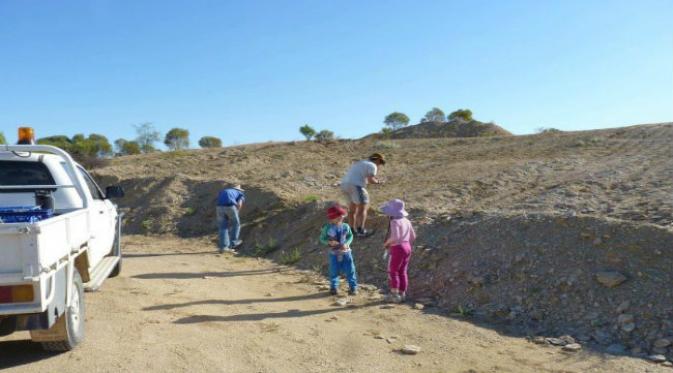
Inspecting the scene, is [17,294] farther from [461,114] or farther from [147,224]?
[461,114]

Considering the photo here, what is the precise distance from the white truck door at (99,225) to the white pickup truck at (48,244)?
0.03ft

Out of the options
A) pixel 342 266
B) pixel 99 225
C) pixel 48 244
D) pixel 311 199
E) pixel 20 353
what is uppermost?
pixel 48 244

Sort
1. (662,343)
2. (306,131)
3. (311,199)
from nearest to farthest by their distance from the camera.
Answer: (662,343), (311,199), (306,131)

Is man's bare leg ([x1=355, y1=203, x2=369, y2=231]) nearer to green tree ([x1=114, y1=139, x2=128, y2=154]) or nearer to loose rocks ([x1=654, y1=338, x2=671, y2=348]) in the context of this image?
loose rocks ([x1=654, y1=338, x2=671, y2=348])

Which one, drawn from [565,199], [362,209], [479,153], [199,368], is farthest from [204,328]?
[479,153]

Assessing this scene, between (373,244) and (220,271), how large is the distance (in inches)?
105

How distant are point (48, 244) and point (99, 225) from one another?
8.28ft

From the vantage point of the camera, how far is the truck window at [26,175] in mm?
6113

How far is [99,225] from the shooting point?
21.2 ft

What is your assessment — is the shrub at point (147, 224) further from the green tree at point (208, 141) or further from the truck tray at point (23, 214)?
the green tree at point (208, 141)

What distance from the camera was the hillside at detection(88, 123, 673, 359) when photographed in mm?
6082

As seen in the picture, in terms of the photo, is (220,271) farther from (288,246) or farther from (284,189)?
(284,189)

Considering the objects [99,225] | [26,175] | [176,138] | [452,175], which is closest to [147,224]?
[452,175]

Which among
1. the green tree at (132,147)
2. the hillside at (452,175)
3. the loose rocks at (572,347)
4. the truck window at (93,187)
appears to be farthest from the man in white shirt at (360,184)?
the green tree at (132,147)
